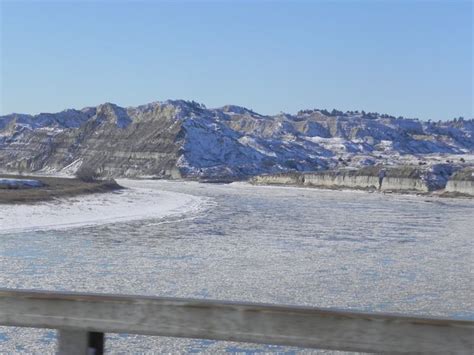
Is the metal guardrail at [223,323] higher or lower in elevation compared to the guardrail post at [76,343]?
higher

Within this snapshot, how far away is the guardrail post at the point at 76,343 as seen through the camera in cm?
396

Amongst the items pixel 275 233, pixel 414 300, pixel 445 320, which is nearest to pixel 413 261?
pixel 414 300

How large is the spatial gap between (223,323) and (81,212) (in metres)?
39.5

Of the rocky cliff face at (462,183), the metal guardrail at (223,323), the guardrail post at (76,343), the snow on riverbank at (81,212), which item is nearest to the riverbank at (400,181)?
the rocky cliff face at (462,183)

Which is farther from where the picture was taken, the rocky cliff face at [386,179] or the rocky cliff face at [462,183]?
the rocky cliff face at [386,179]

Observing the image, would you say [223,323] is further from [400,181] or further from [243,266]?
[400,181]

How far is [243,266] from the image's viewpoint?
2083 centimetres

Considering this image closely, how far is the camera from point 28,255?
866 inches

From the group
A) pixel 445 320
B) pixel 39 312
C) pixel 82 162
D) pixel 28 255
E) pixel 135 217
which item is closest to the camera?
pixel 445 320

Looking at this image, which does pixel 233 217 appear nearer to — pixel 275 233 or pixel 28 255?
pixel 275 233

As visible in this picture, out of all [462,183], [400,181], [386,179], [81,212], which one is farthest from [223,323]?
[386,179]

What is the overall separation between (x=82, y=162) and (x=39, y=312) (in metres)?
191

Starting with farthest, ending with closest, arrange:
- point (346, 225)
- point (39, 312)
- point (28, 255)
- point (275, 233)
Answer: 1. point (346, 225)
2. point (275, 233)
3. point (28, 255)
4. point (39, 312)

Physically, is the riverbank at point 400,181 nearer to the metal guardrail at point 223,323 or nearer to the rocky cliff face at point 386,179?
the rocky cliff face at point 386,179
